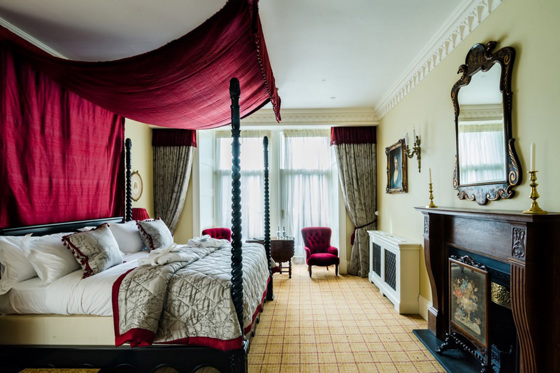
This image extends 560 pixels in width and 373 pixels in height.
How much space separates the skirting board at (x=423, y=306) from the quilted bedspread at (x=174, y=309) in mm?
2176

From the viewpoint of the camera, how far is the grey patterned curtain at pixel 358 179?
5242 millimetres

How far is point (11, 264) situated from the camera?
218 cm

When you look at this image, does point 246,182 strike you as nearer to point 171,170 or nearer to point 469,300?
point 171,170

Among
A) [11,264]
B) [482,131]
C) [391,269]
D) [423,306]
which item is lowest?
[423,306]

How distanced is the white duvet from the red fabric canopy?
1.49 m

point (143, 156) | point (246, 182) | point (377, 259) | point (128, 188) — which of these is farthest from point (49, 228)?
point (377, 259)

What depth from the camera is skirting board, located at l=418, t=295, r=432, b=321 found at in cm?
326

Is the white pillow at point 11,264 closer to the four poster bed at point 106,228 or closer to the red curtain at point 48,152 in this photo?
the four poster bed at point 106,228

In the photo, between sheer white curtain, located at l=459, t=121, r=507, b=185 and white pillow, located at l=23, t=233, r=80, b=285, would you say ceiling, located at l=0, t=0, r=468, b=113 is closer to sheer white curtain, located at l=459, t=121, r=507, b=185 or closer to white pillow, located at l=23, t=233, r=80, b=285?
sheer white curtain, located at l=459, t=121, r=507, b=185

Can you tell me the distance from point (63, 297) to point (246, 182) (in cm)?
393

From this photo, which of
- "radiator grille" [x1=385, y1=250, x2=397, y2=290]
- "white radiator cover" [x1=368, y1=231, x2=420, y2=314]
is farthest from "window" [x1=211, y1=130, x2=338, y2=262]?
"white radiator cover" [x1=368, y1=231, x2=420, y2=314]

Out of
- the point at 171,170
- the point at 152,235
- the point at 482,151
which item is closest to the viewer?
the point at 482,151

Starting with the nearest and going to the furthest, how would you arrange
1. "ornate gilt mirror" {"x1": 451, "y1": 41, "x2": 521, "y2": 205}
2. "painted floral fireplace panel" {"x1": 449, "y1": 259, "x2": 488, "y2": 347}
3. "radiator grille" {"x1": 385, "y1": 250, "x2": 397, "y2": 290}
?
"ornate gilt mirror" {"x1": 451, "y1": 41, "x2": 521, "y2": 205} → "painted floral fireplace panel" {"x1": 449, "y1": 259, "x2": 488, "y2": 347} → "radiator grille" {"x1": 385, "y1": 250, "x2": 397, "y2": 290}

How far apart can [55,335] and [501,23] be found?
380 cm
